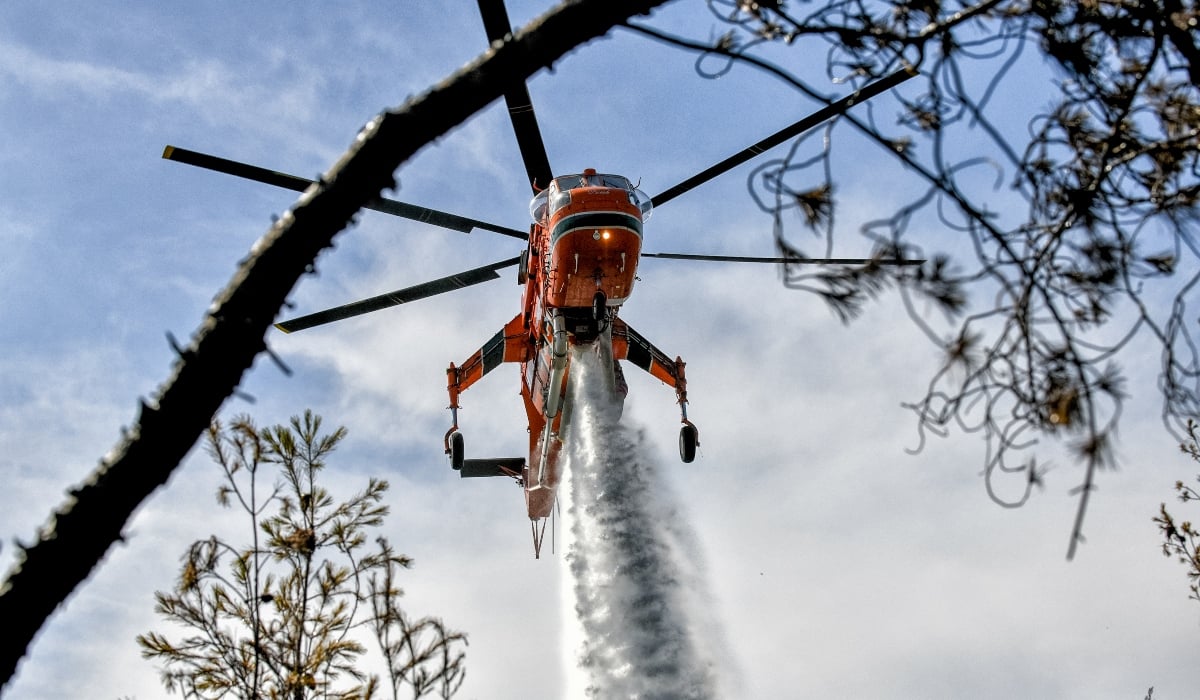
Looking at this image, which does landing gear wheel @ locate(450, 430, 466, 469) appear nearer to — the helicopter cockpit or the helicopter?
the helicopter

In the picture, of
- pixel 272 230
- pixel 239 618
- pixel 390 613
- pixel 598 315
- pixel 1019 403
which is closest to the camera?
pixel 272 230

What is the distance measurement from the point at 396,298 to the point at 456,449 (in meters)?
2.49

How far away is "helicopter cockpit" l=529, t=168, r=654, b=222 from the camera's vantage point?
12273 mm

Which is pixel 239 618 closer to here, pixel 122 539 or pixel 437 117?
pixel 122 539

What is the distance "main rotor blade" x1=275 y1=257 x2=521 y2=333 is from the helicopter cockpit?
1405 millimetres

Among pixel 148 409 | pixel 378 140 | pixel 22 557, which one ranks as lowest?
A: pixel 22 557

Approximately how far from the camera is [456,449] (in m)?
14.6

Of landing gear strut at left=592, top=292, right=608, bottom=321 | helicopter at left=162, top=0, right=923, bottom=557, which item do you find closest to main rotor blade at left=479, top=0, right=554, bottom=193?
helicopter at left=162, top=0, right=923, bottom=557

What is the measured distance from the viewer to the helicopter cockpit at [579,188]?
1227cm

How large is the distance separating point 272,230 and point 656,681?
1217cm

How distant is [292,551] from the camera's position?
4.96 m

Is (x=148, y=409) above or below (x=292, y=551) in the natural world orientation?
below

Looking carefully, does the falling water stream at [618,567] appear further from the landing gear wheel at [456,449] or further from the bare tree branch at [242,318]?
the bare tree branch at [242,318]

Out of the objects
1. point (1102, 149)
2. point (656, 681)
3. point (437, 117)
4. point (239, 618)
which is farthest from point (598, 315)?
point (437, 117)
